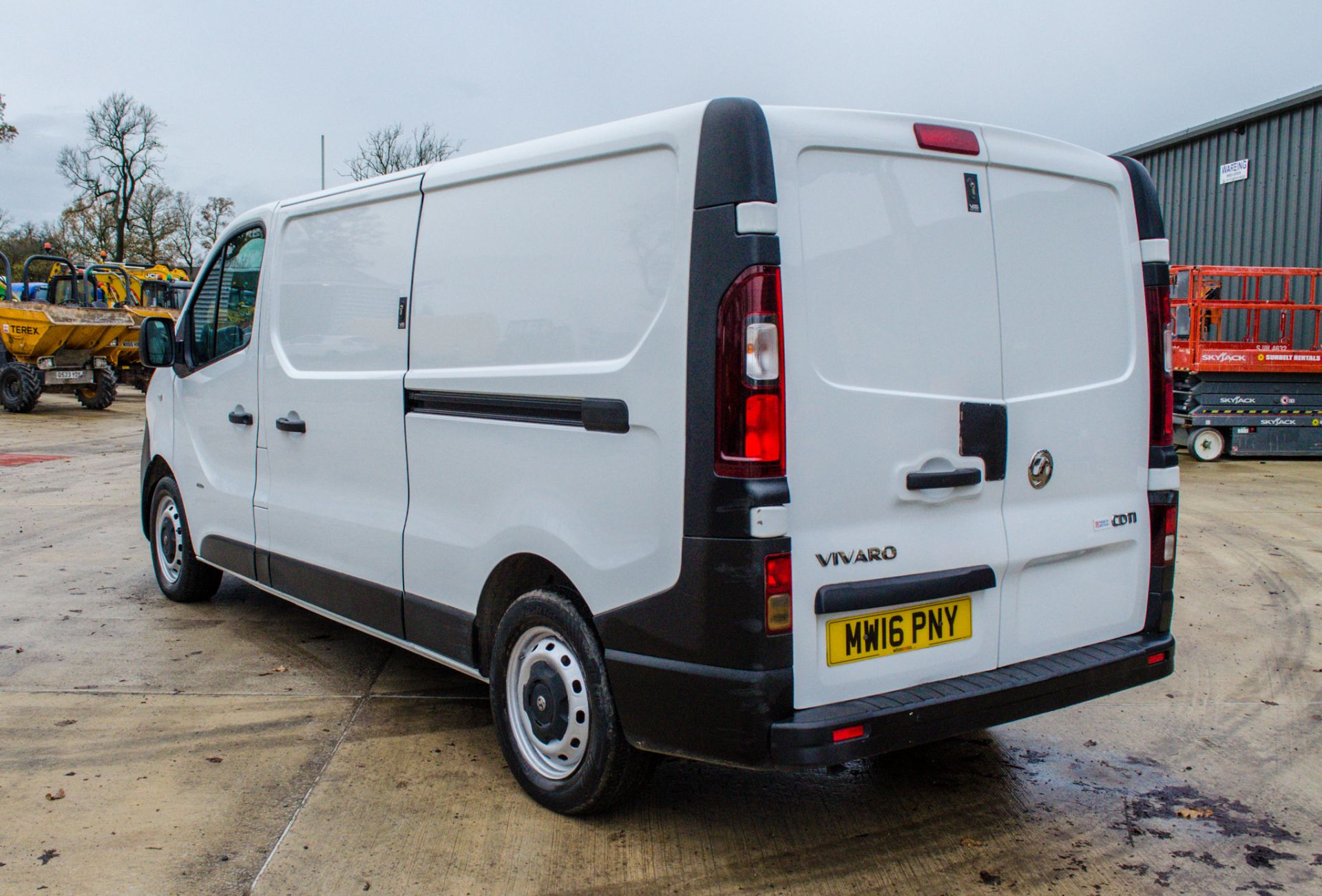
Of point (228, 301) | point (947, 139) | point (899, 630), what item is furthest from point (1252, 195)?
point (899, 630)

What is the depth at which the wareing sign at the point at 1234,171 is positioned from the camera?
16109 mm

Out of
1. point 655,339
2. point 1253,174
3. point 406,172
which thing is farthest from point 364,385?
point 1253,174

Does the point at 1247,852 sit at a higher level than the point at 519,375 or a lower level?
lower

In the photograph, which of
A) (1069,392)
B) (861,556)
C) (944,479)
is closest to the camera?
(861,556)

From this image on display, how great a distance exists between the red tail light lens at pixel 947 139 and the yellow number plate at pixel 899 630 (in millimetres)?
1282

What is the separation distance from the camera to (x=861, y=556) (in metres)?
2.86

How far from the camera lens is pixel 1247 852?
313 centimetres

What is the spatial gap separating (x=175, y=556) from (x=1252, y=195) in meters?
15.9

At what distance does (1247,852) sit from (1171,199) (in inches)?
674

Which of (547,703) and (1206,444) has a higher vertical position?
(1206,444)

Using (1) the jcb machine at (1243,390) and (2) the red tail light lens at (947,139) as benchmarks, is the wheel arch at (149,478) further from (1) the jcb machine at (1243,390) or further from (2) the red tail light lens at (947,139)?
(1) the jcb machine at (1243,390)

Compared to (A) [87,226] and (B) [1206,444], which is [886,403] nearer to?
(B) [1206,444]

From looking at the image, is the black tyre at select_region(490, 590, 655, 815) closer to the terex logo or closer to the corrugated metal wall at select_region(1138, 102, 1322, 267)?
the terex logo

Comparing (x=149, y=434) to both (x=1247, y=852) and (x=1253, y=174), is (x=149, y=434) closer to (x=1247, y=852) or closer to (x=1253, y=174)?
(x=1247, y=852)
